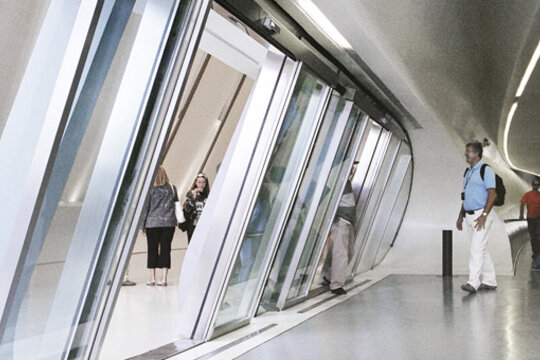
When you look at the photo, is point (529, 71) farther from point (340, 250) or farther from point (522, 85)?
point (340, 250)

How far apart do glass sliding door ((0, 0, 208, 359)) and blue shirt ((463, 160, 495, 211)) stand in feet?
16.3

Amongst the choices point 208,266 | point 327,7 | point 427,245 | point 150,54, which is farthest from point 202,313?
point 427,245

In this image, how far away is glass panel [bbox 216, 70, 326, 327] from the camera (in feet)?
16.7

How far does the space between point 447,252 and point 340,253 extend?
318 centimetres

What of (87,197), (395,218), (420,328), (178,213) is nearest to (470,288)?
(420,328)

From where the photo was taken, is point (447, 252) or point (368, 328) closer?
point (368, 328)

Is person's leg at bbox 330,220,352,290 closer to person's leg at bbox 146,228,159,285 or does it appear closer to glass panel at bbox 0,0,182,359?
person's leg at bbox 146,228,159,285

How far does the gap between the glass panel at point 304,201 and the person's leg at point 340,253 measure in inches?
37.8

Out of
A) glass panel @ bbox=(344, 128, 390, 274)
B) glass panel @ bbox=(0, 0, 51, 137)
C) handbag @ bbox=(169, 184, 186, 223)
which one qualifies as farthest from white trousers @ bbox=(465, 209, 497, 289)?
glass panel @ bbox=(0, 0, 51, 137)

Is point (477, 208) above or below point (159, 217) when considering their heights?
above

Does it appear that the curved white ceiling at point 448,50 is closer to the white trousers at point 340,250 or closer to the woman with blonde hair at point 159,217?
the white trousers at point 340,250

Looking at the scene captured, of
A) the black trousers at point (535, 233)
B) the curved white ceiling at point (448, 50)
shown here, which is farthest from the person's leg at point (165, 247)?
the black trousers at point (535, 233)

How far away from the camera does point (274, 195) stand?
17.9ft

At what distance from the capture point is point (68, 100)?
2.57m
